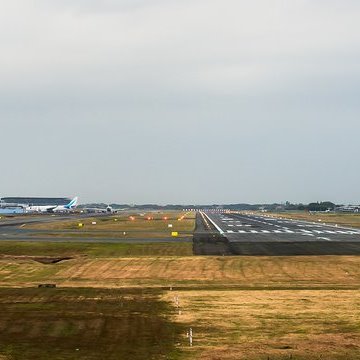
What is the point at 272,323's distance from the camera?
29859mm

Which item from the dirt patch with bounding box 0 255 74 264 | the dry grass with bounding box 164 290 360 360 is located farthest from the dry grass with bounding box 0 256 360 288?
the dry grass with bounding box 164 290 360 360

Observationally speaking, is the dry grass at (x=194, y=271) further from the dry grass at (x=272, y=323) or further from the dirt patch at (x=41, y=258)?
the dry grass at (x=272, y=323)

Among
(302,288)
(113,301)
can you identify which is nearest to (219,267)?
(302,288)

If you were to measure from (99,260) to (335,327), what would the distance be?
1488 inches

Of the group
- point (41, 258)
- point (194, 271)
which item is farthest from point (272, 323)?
point (41, 258)

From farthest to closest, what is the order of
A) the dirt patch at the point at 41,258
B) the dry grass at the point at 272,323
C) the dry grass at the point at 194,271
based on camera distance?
the dirt patch at the point at 41,258
the dry grass at the point at 194,271
the dry grass at the point at 272,323

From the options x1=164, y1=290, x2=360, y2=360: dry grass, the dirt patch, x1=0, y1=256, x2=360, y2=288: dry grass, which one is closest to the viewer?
x1=164, y1=290, x2=360, y2=360: dry grass

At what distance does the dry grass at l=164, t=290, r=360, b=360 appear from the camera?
Answer: 2416 centimetres

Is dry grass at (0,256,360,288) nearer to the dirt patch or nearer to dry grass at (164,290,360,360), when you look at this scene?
the dirt patch

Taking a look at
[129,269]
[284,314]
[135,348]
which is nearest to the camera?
[135,348]

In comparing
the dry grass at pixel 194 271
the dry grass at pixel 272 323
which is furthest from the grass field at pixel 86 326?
the dry grass at pixel 194 271

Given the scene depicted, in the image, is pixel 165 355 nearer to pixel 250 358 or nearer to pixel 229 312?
pixel 250 358

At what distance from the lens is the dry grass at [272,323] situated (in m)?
24.2

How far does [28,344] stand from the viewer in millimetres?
25594
